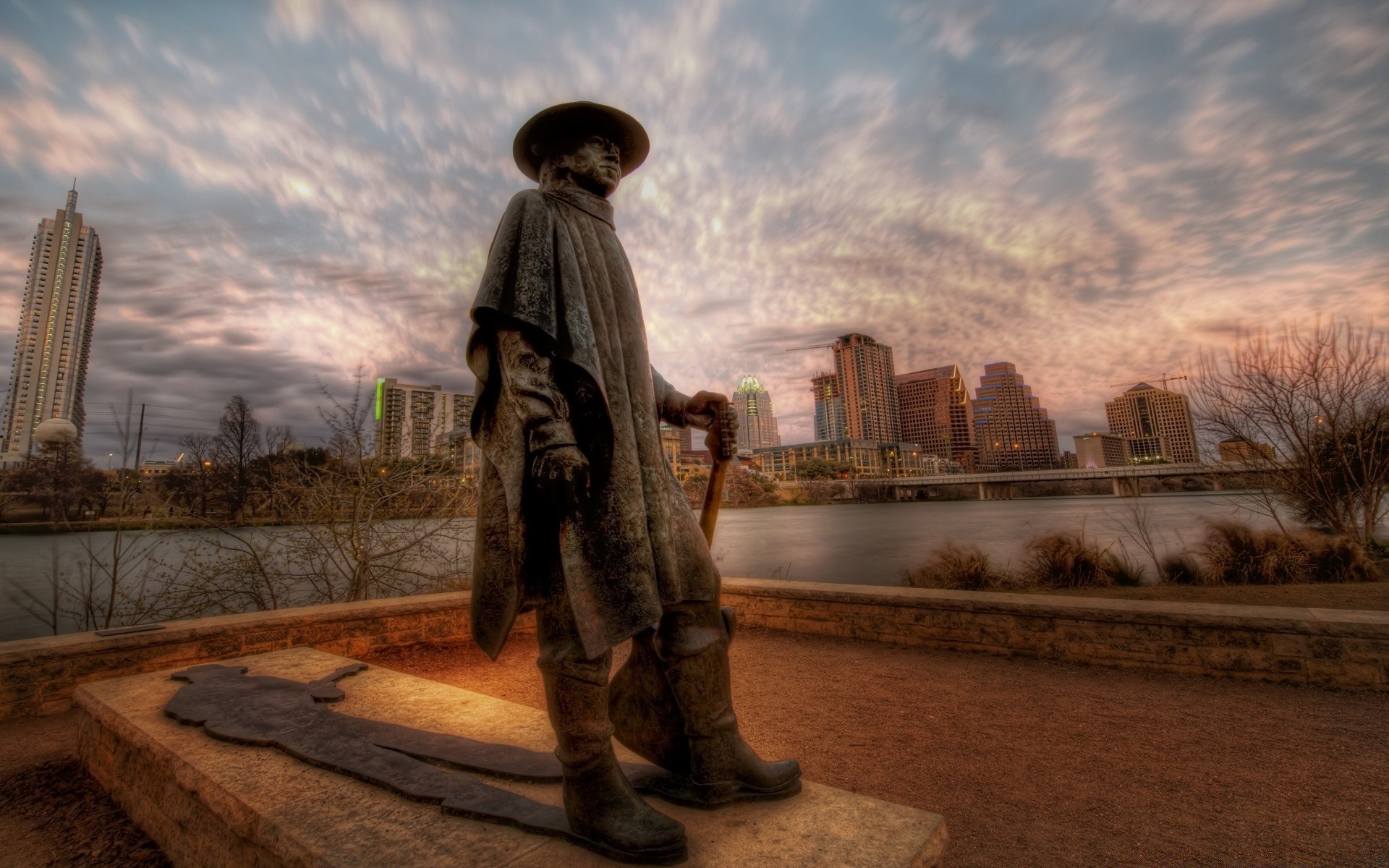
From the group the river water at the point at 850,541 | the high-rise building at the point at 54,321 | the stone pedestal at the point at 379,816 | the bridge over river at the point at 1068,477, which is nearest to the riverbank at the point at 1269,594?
the river water at the point at 850,541

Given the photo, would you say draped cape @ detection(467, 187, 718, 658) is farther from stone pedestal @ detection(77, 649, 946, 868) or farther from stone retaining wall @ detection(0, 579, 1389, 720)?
stone retaining wall @ detection(0, 579, 1389, 720)

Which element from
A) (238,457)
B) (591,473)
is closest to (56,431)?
(238,457)

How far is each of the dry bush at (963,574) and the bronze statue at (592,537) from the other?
805 centimetres

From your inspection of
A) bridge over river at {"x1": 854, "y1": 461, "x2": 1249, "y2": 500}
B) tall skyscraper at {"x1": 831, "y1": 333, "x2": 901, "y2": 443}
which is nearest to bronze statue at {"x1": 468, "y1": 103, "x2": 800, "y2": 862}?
bridge over river at {"x1": 854, "y1": 461, "x2": 1249, "y2": 500}

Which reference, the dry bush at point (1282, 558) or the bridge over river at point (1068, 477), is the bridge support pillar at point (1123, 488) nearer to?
the bridge over river at point (1068, 477)

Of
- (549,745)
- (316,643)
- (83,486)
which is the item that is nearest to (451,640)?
(316,643)

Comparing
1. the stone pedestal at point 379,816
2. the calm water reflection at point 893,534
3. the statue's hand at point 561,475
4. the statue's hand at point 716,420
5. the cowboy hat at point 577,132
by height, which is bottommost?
the calm water reflection at point 893,534

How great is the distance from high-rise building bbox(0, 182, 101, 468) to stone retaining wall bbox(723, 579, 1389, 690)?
41.5 meters

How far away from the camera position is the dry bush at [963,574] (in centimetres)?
891

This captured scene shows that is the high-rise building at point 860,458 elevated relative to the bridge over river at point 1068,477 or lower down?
elevated

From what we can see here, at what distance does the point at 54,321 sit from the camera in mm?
34625

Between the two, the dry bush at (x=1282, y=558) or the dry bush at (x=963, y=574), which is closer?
the dry bush at (x=1282, y=558)

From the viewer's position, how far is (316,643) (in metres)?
4.64

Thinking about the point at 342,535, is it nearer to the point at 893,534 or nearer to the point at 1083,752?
the point at 1083,752
